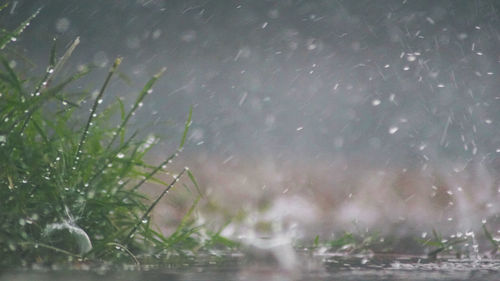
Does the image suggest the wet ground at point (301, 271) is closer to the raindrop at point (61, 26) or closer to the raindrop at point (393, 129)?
the raindrop at point (61, 26)

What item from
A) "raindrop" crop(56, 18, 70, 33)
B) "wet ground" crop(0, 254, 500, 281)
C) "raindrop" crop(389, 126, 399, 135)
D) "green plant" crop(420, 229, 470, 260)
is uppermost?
"raindrop" crop(389, 126, 399, 135)

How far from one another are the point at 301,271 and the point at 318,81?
8003 millimetres

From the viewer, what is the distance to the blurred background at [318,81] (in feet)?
22.8

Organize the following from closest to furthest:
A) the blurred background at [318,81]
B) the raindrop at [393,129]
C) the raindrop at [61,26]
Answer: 1. the raindrop at [61,26]
2. the blurred background at [318,81]
3. the raindrop at [393,129]

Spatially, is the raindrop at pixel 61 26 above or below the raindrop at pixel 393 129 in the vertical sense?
below

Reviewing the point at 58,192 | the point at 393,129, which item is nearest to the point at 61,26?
the point at 58,192

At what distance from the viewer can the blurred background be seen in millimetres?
6949

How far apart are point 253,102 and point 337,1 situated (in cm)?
172

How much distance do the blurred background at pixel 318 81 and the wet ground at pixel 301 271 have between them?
430 centimetres

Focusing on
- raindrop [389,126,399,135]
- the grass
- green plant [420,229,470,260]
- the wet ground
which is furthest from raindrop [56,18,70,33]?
raindrop [389,126,399,135]

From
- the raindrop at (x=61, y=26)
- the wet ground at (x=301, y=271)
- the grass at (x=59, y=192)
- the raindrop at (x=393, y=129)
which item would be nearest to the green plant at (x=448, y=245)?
the wet ground at (x=301, y=271)

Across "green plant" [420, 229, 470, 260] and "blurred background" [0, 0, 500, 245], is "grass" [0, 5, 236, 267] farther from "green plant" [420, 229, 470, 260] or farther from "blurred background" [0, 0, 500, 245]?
"blurred background" [0, 0, 500, 245]

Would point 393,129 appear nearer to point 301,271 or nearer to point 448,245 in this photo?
point 448,245

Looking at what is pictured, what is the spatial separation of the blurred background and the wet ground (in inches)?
169
